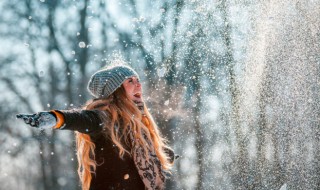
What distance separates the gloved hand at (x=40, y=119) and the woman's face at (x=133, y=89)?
0.86 m

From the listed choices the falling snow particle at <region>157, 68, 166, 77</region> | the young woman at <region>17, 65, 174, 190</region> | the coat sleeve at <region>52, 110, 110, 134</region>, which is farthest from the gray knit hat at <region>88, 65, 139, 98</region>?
the falling snow particle at <region>157, 68, 166, 77</region>

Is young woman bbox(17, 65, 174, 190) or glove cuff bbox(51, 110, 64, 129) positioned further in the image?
young woman bbox(17, 65, 174, 190)

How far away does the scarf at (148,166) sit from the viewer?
2.92m

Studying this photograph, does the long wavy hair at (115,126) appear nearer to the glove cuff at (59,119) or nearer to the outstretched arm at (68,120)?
the outstretched arm at (68,120)

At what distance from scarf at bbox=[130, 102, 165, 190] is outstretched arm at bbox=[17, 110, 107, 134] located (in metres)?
0.33

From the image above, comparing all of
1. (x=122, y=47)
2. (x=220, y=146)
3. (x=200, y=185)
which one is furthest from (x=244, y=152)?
(x=122, y=47)

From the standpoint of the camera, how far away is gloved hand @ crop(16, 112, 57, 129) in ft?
7.45

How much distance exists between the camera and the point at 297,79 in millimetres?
16578

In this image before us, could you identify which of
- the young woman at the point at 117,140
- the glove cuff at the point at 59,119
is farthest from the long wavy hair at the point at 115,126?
the glove cuff at the point at 59,119

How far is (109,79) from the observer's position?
3123mm

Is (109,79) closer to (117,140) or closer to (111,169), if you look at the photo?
(117,140)

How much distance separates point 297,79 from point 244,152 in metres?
3.40

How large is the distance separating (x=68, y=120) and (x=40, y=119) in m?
0.20

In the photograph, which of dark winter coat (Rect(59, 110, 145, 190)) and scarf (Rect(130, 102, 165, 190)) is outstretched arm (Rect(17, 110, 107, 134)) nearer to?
dark winter coat (Rect(59, 110, 145, 190))
